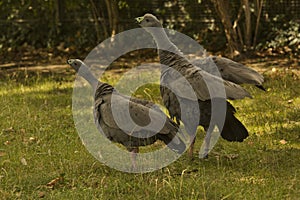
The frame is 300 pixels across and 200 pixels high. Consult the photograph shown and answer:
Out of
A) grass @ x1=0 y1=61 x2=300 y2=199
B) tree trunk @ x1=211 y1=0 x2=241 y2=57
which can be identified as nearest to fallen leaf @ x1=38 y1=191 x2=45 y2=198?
grass @ x1=0 y1=61 x2=300 y2=199

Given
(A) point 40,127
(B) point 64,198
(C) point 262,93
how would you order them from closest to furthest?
(B) point 64,198 < (A) point 40,127 < (C) point 262,93

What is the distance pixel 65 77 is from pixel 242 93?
6300mm

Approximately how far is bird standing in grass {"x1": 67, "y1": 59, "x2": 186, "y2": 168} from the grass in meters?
0.28

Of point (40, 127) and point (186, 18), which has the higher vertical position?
point (40, 127)

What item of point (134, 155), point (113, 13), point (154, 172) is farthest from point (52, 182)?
point (113, 13)

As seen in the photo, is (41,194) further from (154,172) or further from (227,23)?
→ (227,23)

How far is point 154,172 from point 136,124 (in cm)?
50

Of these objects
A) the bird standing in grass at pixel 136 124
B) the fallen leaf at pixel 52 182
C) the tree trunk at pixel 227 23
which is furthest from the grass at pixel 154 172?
the tree trunk at pixel 227 23

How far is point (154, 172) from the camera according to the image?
219 inches

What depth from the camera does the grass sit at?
5.08m

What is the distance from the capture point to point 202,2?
569 inches

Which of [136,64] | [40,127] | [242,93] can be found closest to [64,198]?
[242,93]

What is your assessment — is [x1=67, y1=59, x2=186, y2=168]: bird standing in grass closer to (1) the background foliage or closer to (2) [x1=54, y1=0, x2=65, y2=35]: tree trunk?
(1) the background foliage

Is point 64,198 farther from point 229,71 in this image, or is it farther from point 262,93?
point 262,93
